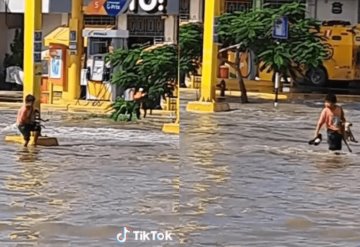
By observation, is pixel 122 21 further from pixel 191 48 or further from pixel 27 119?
pixel 27 119

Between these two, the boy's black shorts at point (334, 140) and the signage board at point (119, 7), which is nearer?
the boy's black shorts at point (334, 140)

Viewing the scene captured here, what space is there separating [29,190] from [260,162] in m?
3.29

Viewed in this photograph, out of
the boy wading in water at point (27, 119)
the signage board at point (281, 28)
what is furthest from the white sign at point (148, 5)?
the boy wading in water at point (27, 119)

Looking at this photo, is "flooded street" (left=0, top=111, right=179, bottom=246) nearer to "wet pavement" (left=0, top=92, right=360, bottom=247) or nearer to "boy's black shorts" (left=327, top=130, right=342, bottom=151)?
"wet pavement" (left=0, top=92, right=360, bottom=247)

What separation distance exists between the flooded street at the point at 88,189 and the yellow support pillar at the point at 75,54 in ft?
18.1

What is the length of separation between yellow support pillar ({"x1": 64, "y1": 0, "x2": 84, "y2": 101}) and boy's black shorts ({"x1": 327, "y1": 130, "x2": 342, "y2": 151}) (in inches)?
340

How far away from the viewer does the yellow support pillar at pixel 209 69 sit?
17.0 m

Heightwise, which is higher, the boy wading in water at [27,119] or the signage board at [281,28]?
the signage board at [281,28]

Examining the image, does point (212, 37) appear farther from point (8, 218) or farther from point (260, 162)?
point (8, 218)

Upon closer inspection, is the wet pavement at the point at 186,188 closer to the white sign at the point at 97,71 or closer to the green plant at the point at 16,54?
the white sign at the point at 97,71

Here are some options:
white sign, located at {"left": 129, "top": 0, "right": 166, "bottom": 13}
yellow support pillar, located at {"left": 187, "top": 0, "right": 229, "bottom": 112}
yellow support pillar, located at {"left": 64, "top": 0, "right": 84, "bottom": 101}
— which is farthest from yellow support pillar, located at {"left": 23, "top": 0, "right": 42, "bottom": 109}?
yellow support pillar, located at {"left": 64, "top": 0, "right": 84, "bottom": 101}

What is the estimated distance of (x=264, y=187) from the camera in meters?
9.59

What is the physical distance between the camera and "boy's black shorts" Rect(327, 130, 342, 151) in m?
12.6

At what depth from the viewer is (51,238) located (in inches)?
272
